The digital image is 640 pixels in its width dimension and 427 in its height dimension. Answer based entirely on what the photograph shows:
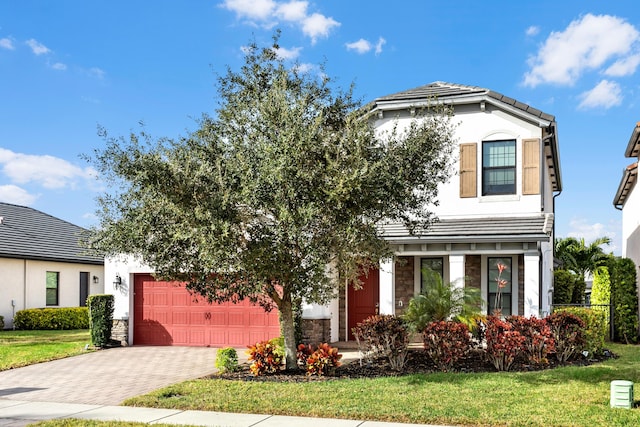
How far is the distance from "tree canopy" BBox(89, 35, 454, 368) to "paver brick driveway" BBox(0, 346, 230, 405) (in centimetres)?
227

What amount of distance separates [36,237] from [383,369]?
2104cm

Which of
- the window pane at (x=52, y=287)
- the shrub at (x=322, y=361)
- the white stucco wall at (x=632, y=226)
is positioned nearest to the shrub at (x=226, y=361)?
the shrub at (x=322, y=361)

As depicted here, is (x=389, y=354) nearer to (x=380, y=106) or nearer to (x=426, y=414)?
(x=426, y=414)

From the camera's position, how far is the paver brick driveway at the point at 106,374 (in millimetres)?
10953

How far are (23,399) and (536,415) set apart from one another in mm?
8277

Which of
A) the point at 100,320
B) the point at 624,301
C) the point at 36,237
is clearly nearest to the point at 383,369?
the point at 624,301

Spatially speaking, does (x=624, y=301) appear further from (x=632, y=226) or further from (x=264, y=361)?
(x=264, y=361)

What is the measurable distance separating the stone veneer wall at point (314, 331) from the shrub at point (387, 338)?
349 centimetres

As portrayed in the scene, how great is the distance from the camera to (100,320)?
17625mm

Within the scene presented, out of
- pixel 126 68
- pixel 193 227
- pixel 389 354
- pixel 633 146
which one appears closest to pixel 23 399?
pixel 193 227

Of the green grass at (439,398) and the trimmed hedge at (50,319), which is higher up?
the green grass at (439,398)

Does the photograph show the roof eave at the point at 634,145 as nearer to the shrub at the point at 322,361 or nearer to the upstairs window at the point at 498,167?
the upstairs window at the point at 498,167

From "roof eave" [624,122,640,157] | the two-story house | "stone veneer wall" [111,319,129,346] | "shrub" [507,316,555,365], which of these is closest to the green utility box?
"shrub" [507,316,555,365]

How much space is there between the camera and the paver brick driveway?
11.0 meters
